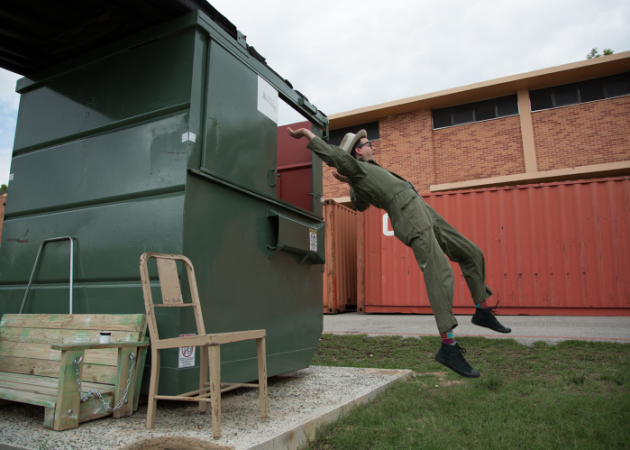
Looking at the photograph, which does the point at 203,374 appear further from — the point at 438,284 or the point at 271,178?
the point at 438,284

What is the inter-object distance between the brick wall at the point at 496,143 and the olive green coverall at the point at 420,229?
12642 millimetres

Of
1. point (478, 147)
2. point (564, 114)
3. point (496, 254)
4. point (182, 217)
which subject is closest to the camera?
point (182, 217)

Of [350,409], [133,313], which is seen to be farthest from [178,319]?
[350,409]

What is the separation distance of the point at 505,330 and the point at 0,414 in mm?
3331

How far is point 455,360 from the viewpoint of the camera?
273cm

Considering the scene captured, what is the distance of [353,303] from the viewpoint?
12086mm

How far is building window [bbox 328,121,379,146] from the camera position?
1684 centimetres

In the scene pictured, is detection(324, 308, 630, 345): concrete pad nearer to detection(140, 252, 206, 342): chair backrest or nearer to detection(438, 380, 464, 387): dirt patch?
detection(438, 380, 464, 387): dirt patch

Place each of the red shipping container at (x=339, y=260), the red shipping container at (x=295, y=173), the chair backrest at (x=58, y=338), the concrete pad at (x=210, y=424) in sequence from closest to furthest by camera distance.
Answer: the concrete pad at (x=210, y=424), the chair backrest at (x=58, y=338), the red shipping container at (x=295, y=173), the red shipping container at (x=339, y=260)

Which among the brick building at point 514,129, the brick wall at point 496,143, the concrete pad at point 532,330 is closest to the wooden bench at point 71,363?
the concrete pad at point 532,330

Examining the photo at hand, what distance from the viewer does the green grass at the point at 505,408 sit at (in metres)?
1.97

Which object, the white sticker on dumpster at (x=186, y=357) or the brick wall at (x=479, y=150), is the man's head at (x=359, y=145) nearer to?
the white sticker on dumpster at (x=186, y=357)

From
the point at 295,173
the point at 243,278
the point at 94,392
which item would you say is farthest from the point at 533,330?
the point at 94,392

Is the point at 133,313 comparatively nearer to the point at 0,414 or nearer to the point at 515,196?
the point at 0,414
